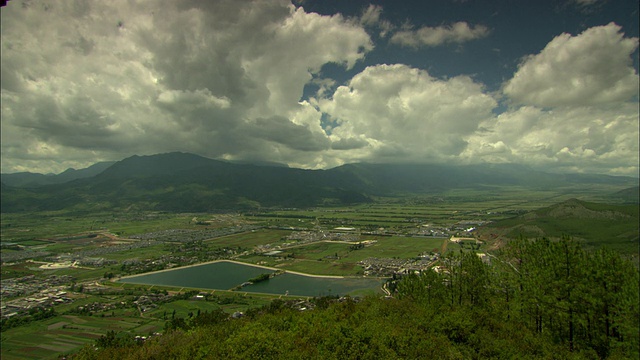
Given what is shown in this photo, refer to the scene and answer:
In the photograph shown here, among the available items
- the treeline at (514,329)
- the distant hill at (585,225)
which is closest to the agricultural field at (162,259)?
the distant hill at (585,225)

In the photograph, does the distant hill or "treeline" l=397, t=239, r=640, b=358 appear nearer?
"treeline" l=397, t=239, r=640, b=358

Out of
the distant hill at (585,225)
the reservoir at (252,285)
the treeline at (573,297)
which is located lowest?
the reservoir at (252,285)

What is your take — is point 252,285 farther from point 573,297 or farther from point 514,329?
point 573,297

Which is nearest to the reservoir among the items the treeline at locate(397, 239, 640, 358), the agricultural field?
the agricultural field

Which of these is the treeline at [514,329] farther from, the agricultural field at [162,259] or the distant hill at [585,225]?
the distant hill at [585,225]

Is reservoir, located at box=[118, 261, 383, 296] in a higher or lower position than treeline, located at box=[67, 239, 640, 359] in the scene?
lower

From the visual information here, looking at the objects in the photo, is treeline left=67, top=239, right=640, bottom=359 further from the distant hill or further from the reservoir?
the distant hill

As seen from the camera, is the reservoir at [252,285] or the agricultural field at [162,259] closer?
the agricultural field at [162,259]

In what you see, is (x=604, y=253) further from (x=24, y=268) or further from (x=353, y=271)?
(x=24, y=268)
